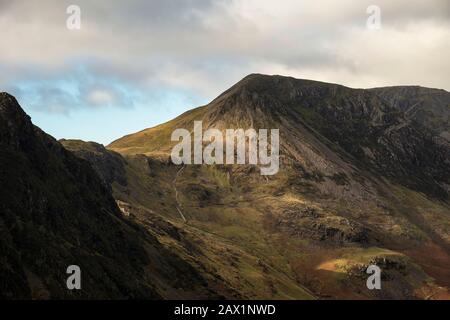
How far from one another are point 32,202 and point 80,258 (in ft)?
44.8

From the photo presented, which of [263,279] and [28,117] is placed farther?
[263,279]

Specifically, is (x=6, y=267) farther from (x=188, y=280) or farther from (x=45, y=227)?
(x=188, y=280)

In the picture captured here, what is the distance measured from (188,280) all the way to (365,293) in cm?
7549

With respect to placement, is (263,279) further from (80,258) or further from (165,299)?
(80,258)

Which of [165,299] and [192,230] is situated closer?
[165,299]

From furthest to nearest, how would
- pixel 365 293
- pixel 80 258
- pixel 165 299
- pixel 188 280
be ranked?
pixel 365 293 → pixel 188 280 → pixel 165 299 → pixel 80 258

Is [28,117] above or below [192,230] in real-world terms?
above

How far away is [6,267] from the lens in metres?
85.4

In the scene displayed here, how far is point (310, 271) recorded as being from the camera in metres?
200
